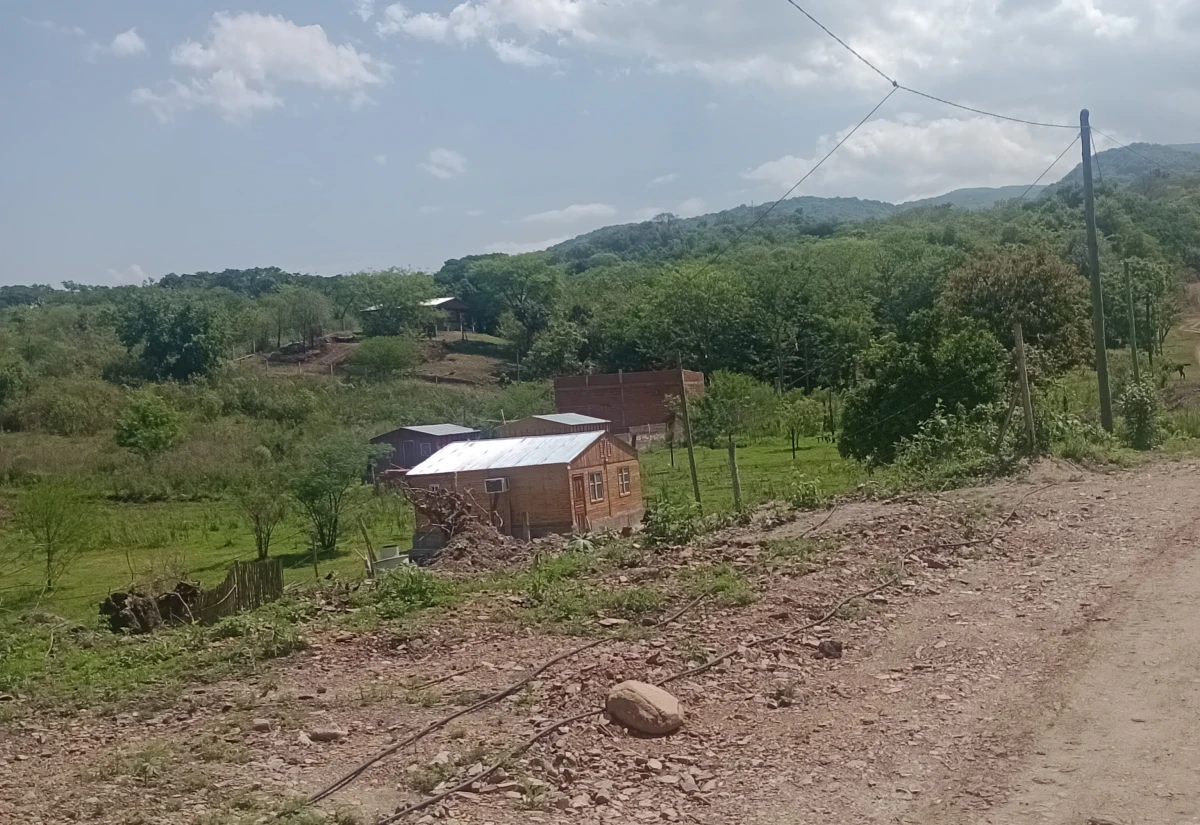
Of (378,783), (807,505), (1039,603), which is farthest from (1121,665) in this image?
(807,505)

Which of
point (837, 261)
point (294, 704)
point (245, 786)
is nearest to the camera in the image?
point (245, 786)

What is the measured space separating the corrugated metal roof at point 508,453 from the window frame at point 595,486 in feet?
2.64

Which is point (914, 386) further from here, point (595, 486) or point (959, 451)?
point (595, 486)

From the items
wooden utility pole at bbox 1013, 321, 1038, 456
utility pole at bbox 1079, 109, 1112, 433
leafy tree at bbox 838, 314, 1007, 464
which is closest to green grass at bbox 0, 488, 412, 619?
leafy tree at bbox 838, 314, 1007, 464

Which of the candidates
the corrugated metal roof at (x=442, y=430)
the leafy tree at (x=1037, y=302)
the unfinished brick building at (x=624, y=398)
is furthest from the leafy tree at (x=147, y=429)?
the leafy tree at (x=1037, y=302)

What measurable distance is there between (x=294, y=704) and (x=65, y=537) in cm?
2325

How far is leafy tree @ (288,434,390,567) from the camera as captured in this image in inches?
1154

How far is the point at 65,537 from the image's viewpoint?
2589 centimetres

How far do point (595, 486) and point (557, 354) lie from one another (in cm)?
3349

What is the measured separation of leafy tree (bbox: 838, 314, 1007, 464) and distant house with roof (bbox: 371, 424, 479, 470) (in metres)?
18.0

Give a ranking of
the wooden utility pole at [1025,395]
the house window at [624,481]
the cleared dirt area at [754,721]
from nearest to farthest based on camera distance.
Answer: the cleared dirt area at [754,721]
the wooden utility pole at [1025,395]
the house window at [624,481]

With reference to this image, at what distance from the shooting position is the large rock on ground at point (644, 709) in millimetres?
5207

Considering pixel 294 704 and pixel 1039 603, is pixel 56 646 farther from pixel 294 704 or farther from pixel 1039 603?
pixel 1039 603

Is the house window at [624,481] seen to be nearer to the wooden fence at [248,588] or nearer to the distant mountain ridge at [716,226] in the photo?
the wooden fence at [248,588]
